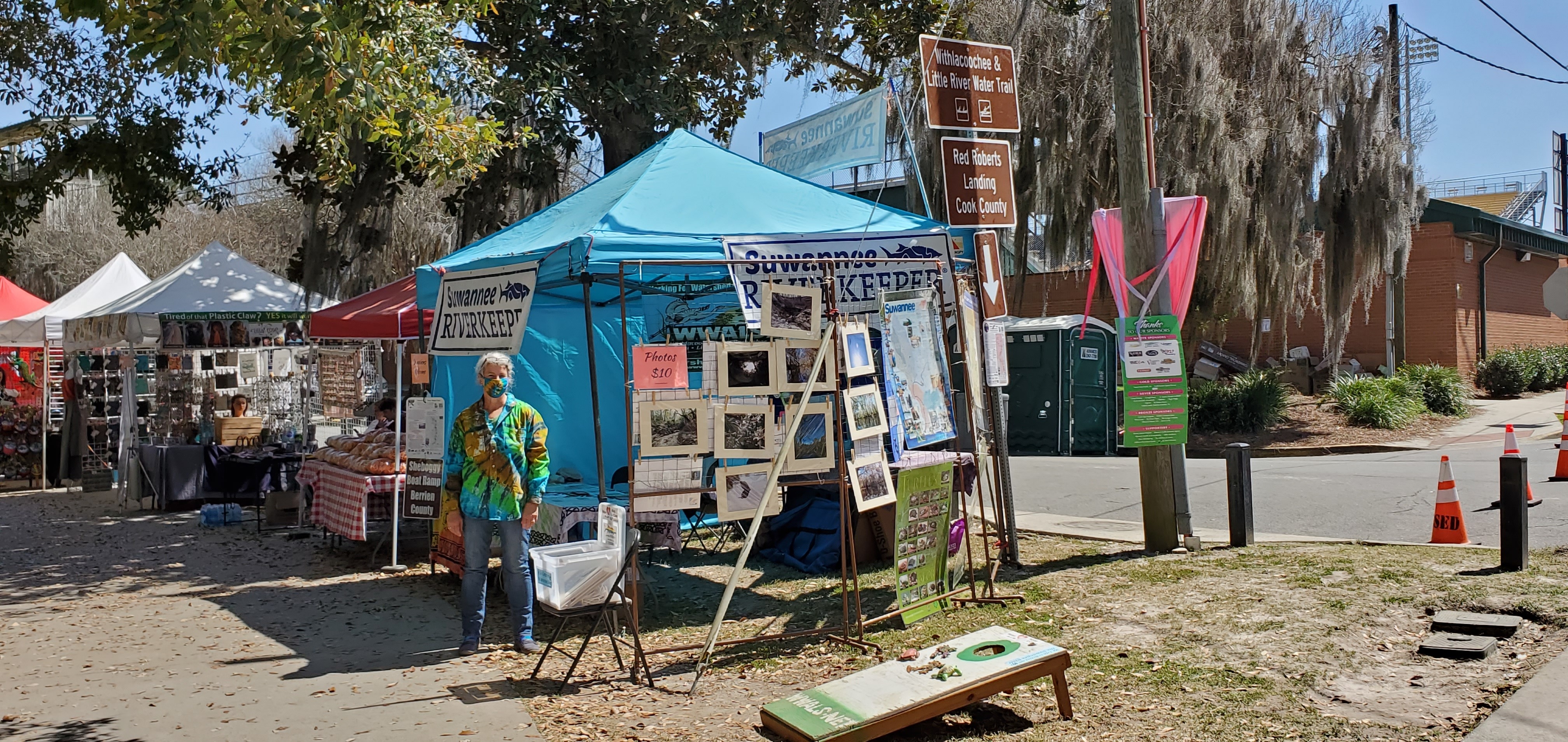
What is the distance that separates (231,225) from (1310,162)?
3455cm

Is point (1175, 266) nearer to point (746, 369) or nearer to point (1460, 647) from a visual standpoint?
point (1460, 647)

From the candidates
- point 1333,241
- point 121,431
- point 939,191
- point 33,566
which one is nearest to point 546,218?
point 33,566

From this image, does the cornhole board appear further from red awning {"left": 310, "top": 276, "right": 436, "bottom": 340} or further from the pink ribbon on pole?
red awning {"left": 310, "top": 276, "right": 436, "bottom": 340}

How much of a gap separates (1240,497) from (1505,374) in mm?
22083

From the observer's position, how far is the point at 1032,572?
28.2 ft

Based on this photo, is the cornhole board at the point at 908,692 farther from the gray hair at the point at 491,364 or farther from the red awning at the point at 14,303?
the red awning at the point at 14,303

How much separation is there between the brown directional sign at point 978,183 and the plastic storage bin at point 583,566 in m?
3.85

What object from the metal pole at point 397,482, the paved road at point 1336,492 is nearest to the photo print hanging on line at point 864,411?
the metal pole at point 397,482

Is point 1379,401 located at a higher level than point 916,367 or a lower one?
lower

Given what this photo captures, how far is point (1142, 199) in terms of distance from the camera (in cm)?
920

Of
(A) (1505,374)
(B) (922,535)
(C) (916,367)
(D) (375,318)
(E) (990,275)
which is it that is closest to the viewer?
(B) (922,535)

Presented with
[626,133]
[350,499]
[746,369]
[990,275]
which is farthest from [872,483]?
[626,133]

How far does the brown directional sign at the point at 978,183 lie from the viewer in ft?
29.0

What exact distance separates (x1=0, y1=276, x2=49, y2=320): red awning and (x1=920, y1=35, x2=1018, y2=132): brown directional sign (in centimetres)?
1575
